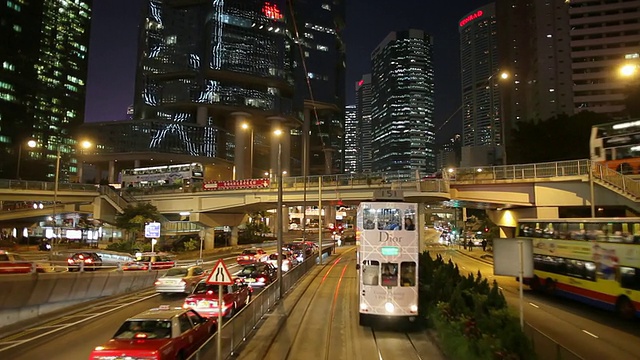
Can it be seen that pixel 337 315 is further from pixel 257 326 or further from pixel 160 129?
pixel 160 129

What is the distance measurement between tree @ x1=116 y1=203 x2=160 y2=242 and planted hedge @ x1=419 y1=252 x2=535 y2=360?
46.1 metres

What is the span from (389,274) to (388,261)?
44 cm

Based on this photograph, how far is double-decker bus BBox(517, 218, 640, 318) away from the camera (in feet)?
54.6

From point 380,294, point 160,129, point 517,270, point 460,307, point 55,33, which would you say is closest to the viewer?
point 517,270

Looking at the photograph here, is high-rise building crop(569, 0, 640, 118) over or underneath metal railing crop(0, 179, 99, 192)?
over

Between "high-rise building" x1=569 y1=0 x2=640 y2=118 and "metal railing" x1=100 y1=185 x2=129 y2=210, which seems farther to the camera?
"high-rise building" x1=569 y1=0 x2=640 y2=118

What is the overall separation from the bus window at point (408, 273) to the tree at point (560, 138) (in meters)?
50.2

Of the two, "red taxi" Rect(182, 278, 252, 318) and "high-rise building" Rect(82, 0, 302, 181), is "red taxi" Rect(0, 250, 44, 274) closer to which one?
"red taxi" Rect(182, 278, 252, 318)

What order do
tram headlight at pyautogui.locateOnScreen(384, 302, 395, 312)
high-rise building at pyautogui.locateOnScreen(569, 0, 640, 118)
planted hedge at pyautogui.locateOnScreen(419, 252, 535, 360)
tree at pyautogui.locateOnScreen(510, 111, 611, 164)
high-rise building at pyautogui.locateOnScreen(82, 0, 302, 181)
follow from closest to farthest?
planted hedge at pyautogui.locateOnScreen(419, 252, 535, 360) < tram headlight at pyautogui.locateOnScreen(384, 302, 395, 312) < tree at pyautogui.locateOnScreen(510, 111, 611, 164) < high-rise building at pyautogui.locateOnScreen(569, 0, 640, 118) < high-rise building at pyautogui.locateOnScreen(82, 0, 302, 181)

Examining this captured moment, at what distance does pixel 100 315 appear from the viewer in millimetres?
18406

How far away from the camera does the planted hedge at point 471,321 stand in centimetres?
901

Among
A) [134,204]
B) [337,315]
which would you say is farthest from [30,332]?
[134,204]

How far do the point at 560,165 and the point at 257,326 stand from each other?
28952 millimetres

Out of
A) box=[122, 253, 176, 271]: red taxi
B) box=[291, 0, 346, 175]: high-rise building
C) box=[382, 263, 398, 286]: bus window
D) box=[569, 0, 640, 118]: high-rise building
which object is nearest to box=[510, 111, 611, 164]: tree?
box=[569, 0, 640, 118]: high-rise building
